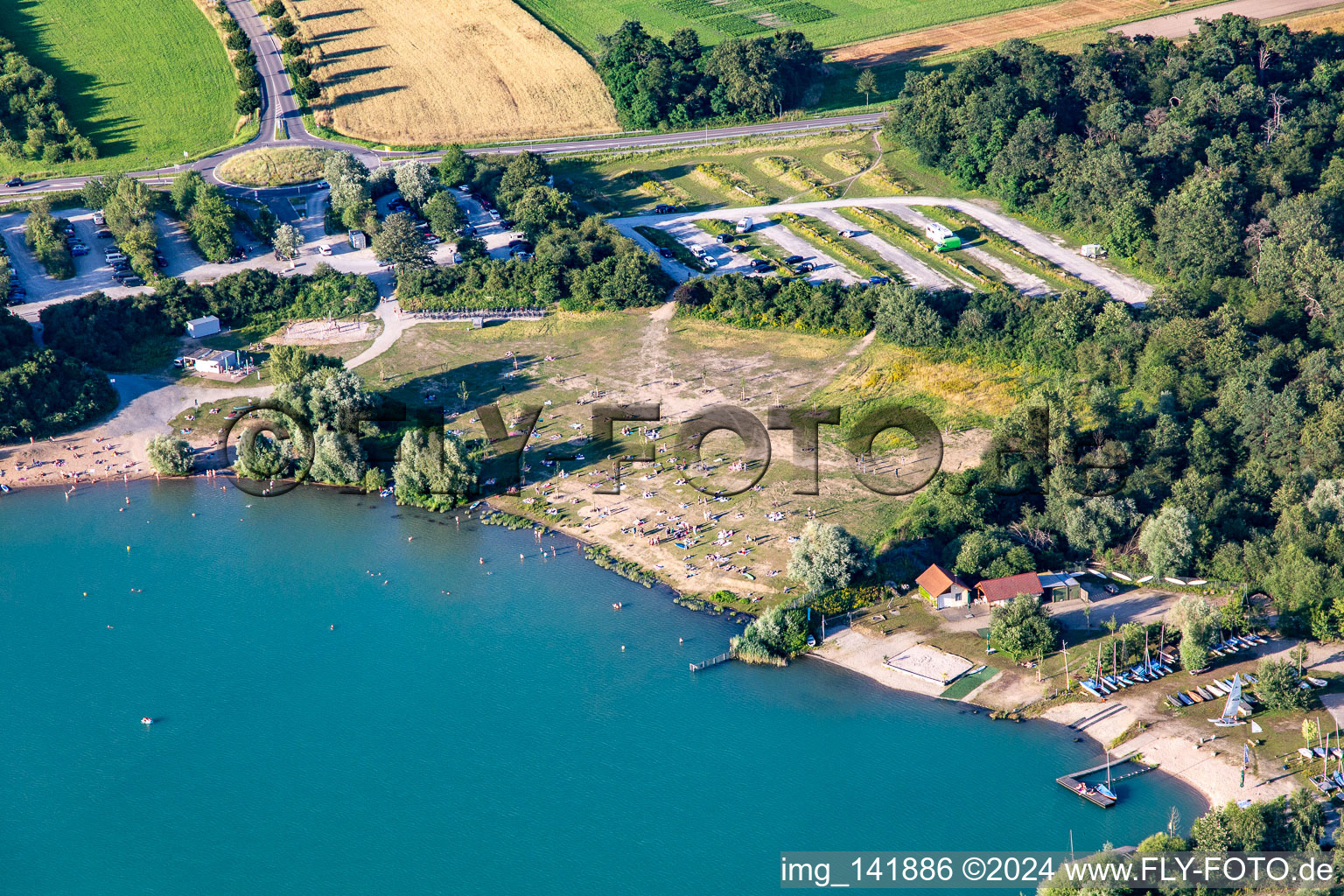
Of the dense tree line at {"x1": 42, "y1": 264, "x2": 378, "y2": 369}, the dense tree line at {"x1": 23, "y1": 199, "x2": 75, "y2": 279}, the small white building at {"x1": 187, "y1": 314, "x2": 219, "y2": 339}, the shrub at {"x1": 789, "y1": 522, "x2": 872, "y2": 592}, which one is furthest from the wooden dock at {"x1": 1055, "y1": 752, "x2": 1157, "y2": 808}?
the dense tree line at {"x1": 23, "y1": 199, "x2": 75, "y2": 279}

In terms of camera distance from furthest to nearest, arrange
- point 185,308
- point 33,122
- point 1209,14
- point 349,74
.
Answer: point 1209,14 < point 349,74 < point 33,122 < point 185,308

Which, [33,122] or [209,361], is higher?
[33,122]

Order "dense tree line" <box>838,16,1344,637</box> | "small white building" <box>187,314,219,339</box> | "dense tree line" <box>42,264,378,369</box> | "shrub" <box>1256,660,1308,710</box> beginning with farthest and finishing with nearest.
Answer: "small white building" <box>187,314,219,339</box> < "dense tree line" <box>42,264,378,369</box> < "dense tree line" <box>838,16,1344,637</box> < "shrub" <box>1256,660,1308,710</box>

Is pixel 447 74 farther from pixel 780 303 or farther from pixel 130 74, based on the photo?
pixel 780 303

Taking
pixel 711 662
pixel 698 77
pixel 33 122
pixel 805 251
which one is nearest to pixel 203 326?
pixel 33 122

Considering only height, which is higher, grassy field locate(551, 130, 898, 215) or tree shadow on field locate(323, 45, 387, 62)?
tree shadow on field locate(323, 45, 387, 62)

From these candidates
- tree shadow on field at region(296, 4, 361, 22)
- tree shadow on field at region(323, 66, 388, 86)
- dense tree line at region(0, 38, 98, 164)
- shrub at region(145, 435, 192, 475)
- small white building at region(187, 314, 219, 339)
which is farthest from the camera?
tree shadow on field at region(296, 4, 361, 22)

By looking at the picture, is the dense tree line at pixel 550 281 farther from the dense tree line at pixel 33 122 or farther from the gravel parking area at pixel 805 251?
the dense tree line at pixel 33 122

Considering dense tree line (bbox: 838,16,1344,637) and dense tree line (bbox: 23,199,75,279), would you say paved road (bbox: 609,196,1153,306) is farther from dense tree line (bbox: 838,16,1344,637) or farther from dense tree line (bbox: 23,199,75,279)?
dense tree line (bbox: 23,199,75,279)
